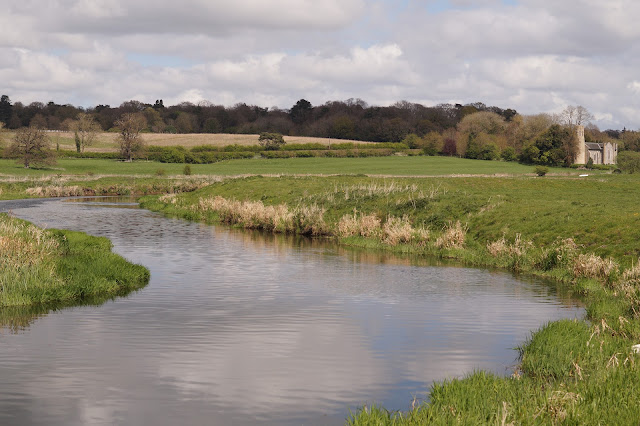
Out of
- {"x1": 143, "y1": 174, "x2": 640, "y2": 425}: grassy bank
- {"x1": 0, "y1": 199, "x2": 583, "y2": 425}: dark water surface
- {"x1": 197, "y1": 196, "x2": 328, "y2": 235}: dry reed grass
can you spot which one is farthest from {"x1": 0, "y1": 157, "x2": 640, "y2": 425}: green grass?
{"x1": 0, "y1": 199, "x2": 583, "y2": 425}: dark water surface

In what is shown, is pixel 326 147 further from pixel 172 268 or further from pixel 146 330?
pixel 146 330

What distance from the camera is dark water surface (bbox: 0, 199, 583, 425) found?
45.9 ft

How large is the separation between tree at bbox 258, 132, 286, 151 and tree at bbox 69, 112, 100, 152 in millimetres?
37244

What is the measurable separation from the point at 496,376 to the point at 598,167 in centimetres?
12742

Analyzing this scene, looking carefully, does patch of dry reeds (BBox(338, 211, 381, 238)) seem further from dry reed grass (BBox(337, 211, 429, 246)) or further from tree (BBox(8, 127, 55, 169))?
tree (BBox(8, 127, 55, 169))

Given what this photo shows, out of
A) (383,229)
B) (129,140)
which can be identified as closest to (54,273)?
(383,229)

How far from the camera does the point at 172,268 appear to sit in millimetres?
33344

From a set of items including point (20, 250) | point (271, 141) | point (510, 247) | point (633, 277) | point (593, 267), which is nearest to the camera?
point (633, 277)

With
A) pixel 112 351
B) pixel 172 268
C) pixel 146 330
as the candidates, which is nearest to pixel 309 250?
pixel 172 268

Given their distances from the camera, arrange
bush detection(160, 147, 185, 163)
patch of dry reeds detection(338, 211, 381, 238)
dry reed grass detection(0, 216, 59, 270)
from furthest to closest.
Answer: bush detection(160, 147, 185, 163) < patch of dry reeds detection(338, 211, 381, 238) < dry reed grass detection(0, 216, 59, 270)

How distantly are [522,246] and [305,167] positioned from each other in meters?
95.3

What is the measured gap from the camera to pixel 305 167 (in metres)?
128

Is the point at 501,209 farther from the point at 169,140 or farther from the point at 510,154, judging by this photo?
Answer: the point at 169,140

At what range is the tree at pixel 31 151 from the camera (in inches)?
4847
